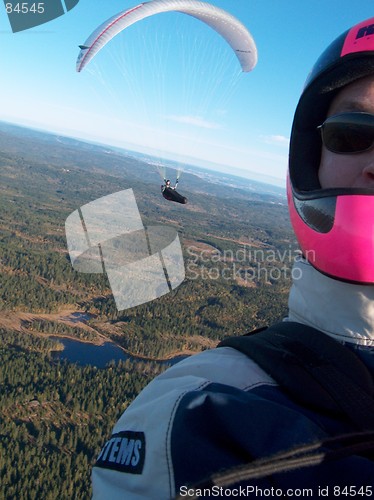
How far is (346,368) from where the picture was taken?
2.89ft

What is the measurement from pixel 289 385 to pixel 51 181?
114053mm

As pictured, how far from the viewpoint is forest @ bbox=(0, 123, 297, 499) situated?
2405 centimetres

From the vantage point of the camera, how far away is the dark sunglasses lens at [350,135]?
1.07 meters

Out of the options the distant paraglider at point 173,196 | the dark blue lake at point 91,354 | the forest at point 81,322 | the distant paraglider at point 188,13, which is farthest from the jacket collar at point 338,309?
the dark blue lake at point 91,354

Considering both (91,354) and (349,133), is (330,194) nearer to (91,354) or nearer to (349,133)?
(349,133)

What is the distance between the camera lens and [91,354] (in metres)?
37.2

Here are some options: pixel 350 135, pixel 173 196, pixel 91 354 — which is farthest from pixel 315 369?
pixel 91 354

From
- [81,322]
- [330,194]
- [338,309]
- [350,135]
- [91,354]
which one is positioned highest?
[350,135]

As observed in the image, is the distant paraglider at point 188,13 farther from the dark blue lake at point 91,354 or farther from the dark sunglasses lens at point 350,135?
the dark blue lake at point 91,354

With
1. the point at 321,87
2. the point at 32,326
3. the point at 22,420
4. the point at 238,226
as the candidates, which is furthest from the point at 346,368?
the point at 238,226

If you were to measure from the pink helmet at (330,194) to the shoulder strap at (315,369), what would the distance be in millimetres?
199

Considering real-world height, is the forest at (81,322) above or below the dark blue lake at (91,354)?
above

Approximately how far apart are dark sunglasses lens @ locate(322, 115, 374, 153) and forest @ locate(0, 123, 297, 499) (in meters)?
0.40

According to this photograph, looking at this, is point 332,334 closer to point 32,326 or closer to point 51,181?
point 32,326
